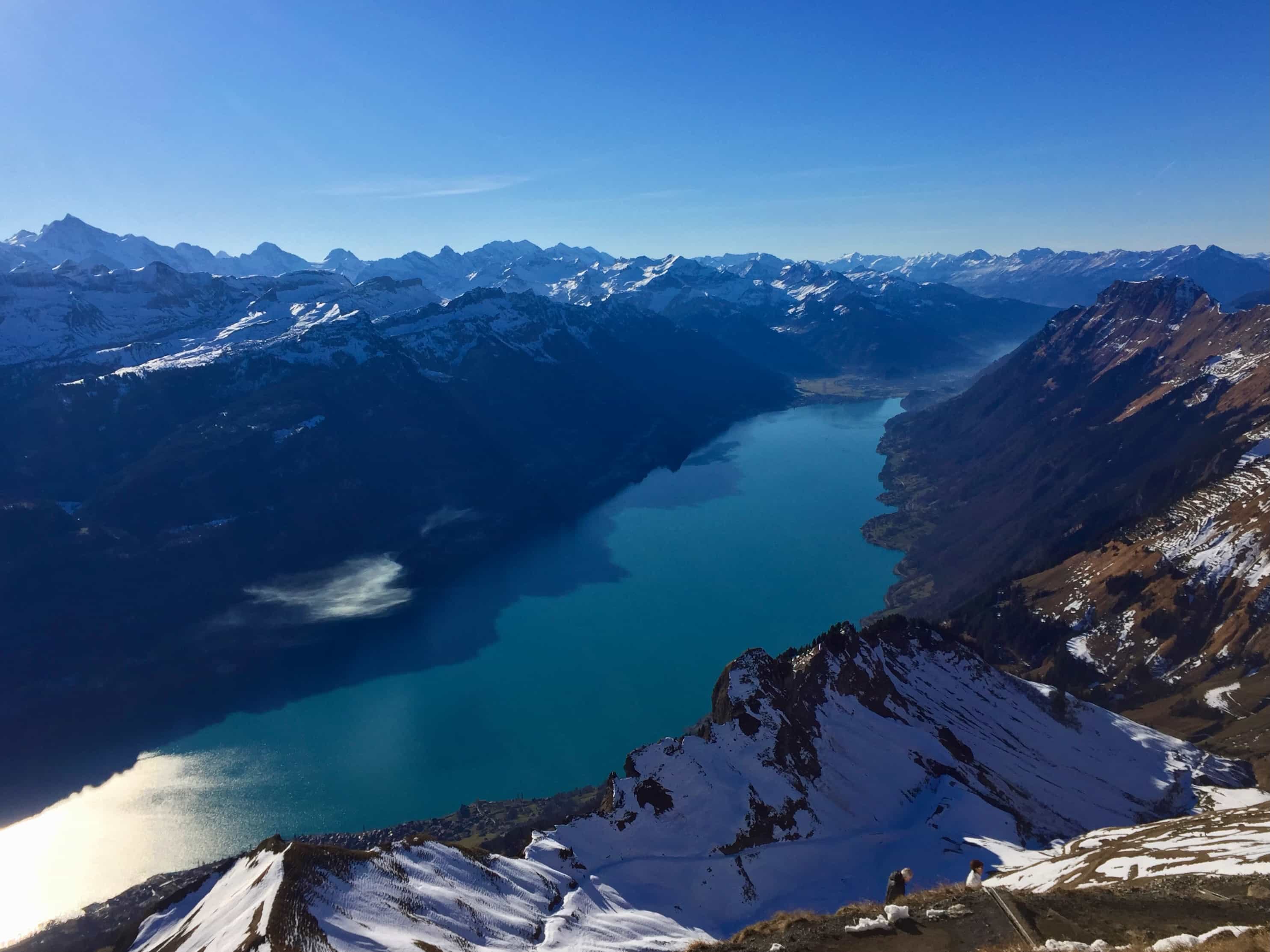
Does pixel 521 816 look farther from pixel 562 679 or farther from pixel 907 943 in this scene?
pixel 907 943

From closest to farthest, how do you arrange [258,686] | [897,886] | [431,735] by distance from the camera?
[897,886], [431,735], [258,686]

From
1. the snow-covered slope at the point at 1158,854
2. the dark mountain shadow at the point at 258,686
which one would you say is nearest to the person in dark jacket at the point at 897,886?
the snow-covered slope at the point at 1158,854

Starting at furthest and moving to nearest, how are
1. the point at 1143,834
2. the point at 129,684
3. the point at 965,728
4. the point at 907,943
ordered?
the point at 129,684 < the point at 965,728 < the point at 1143,834 < the point at 907,943

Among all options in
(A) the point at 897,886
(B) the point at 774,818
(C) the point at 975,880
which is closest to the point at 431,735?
(B) the point at 774,818

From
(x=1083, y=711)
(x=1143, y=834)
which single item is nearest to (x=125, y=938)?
(x=1143, y=834)

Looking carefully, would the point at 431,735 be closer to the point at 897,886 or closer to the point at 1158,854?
the point at 1158,854

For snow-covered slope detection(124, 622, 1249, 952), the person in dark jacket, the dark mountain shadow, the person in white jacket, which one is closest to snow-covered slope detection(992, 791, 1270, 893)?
the person in white jacket

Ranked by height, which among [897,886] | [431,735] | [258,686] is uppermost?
[897,886]

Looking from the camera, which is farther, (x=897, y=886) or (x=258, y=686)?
(x=258, y=686)
